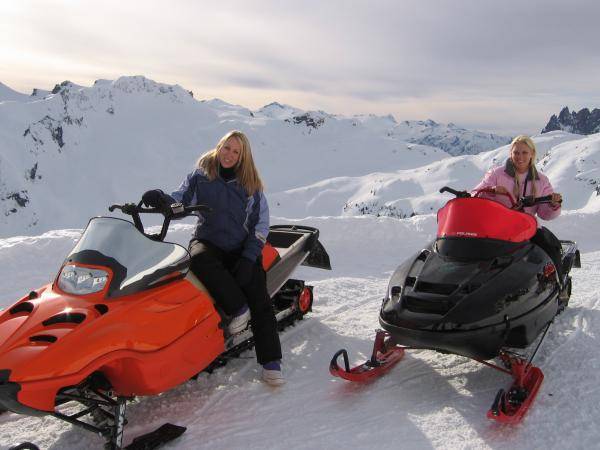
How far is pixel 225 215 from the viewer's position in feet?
14.4

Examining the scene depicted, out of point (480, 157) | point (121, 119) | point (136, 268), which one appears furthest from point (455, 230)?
point (121, 119)

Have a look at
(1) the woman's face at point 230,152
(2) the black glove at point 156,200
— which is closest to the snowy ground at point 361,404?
(2) the black glove at point 156,200

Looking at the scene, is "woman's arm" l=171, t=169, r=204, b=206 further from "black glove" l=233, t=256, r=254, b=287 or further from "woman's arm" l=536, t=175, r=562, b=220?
"woman's arm" l=536, t=175, r=562, b=220

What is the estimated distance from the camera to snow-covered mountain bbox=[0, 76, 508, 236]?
145375 mm

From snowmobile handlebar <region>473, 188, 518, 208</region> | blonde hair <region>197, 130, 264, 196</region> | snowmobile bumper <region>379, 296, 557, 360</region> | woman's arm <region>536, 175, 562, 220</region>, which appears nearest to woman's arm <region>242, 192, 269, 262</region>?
blonde hair <region>197, 130, 264, 196</region>

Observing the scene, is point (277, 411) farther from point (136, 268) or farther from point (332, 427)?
point (136, 268)

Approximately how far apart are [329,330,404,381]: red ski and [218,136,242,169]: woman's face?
5.69 feet

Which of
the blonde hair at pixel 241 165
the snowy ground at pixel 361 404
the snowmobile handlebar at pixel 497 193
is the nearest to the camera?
the snowy ground at pixel 361 404

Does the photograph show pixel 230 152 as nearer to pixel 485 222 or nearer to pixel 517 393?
pixel 485 222

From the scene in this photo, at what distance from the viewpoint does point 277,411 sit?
3869 mm

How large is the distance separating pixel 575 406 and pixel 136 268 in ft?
9.88

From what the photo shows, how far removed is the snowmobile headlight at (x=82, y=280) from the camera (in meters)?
3.35

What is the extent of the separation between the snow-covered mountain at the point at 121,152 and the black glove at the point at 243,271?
433 feet

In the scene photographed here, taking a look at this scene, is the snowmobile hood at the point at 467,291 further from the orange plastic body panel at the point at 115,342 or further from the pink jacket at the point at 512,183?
the orange plastic body panel at the point at 115,342
